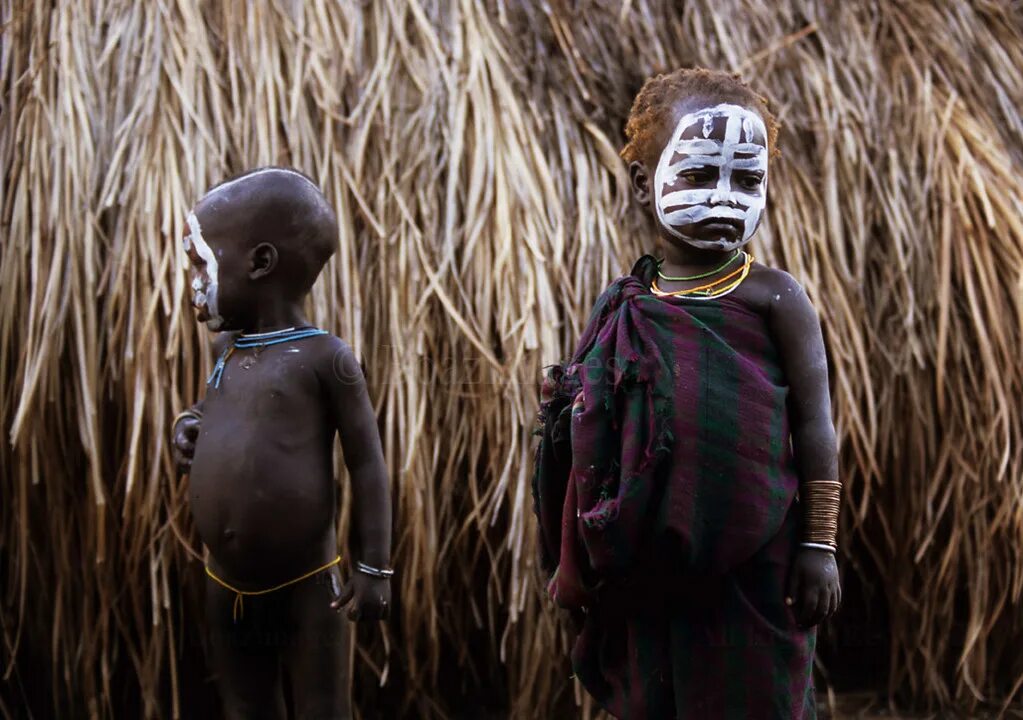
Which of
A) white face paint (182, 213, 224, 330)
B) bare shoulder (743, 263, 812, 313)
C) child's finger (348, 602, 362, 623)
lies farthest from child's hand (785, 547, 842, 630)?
white face paint (182, 213, 224, 330)

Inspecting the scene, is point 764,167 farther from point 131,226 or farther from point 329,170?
point 131,226

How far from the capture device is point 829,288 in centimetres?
275

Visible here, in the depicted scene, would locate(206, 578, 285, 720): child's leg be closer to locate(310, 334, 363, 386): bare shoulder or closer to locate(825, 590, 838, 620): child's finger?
locate(310, 334, 363, 386): bare shoulder

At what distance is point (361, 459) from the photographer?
6.08 ft

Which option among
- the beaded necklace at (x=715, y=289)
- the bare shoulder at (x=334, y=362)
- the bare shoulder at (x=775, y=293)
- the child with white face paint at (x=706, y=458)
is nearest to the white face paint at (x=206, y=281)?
the bare shoulder at (x=334, y=362)

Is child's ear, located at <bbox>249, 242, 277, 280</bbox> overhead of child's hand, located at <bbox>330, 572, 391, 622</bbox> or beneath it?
overhead

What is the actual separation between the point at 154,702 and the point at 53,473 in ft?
1.76

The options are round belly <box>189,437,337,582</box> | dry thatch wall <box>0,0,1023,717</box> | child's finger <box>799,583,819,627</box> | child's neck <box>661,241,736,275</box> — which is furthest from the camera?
dry thatch wall <box>0,0,1023,717</box>

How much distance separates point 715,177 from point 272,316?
0.74 meters

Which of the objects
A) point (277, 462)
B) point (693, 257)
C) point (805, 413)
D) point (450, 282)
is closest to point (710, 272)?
point (693, 257)

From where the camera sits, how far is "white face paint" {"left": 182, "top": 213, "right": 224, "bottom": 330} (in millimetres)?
1832

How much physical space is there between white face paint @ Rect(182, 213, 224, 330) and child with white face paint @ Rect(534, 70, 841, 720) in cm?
59

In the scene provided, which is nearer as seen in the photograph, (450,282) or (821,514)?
(821,514)

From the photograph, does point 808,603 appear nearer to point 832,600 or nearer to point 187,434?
point 832,600
